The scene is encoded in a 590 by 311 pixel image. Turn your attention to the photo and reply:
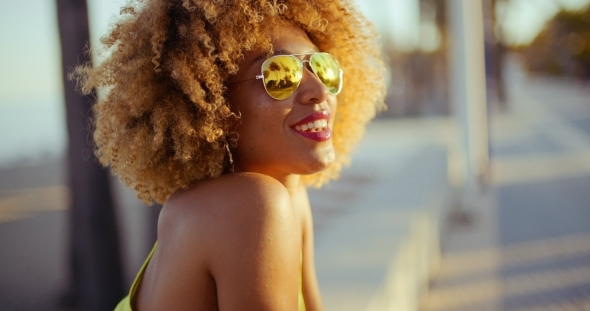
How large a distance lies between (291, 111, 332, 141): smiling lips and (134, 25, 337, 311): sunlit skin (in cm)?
1

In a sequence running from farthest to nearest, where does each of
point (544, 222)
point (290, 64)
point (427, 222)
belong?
1. point (544, 222)
2. point (427, 222)
3. point (290, 64)

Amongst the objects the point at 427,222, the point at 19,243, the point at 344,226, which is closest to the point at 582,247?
the point at 427,222

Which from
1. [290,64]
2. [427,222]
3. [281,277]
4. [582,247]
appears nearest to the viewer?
[281,277]

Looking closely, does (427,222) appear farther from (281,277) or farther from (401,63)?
(401,63)

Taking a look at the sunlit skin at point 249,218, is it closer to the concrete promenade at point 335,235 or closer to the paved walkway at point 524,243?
the concrete promenade at point 335,235

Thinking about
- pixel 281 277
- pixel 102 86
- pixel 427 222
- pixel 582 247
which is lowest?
pixel 582 247

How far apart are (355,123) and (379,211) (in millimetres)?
3506

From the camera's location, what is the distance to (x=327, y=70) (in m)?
1.84

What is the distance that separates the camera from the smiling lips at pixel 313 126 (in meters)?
1.77

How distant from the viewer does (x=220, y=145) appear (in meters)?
1.80

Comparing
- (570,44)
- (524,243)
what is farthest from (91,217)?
(570,44)

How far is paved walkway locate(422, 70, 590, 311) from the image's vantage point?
5.04 m

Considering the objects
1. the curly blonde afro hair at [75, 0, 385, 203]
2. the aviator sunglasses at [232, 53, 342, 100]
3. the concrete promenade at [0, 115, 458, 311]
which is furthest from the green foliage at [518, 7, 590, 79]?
the curly blonde afro hair at [75, 0, 385, 203]

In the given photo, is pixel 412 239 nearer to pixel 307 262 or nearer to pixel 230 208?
pixel 307 262
